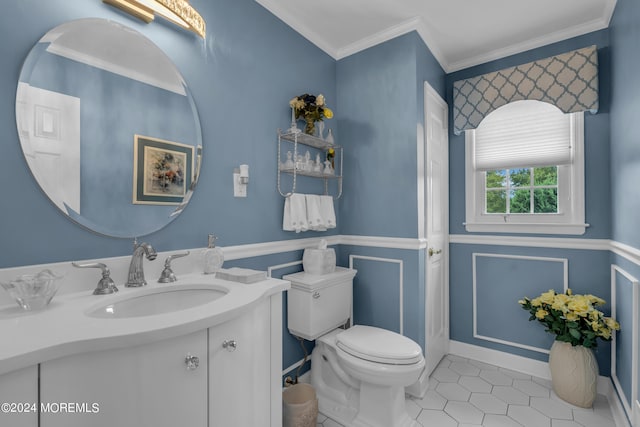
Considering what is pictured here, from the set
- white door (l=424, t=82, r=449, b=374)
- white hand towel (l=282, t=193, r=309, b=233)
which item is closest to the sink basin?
white hand towel (l=282, t=193, r=309, b=233)

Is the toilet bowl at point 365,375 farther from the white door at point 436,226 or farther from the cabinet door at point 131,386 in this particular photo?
the cabinet door at point 131,386

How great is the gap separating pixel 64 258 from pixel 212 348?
662mm

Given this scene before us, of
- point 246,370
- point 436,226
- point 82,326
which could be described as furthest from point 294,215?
point 82,326

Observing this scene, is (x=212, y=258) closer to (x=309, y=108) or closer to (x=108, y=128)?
(x=108, y=128)

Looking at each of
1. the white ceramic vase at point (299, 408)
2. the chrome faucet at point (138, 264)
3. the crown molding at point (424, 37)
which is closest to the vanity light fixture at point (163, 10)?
the crown molding at point (424, 37)

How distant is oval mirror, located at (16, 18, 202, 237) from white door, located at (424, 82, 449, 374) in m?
1.63

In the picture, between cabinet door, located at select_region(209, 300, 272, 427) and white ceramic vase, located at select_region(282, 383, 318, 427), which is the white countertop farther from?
white ceramic vase, located at select_region(282, 383, 318, 427)

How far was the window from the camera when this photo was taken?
2148 mm

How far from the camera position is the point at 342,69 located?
2.44 meters

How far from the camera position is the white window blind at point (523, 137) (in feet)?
7.20

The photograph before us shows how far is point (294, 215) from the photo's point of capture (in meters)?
1.93

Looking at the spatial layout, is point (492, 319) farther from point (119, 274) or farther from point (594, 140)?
point (119, 274)

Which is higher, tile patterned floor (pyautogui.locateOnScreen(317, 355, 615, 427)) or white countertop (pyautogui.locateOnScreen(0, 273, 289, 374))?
white countertop (pyautogui.locateOnScreen(0, 273, 289, 374))

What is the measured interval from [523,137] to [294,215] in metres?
1.88
